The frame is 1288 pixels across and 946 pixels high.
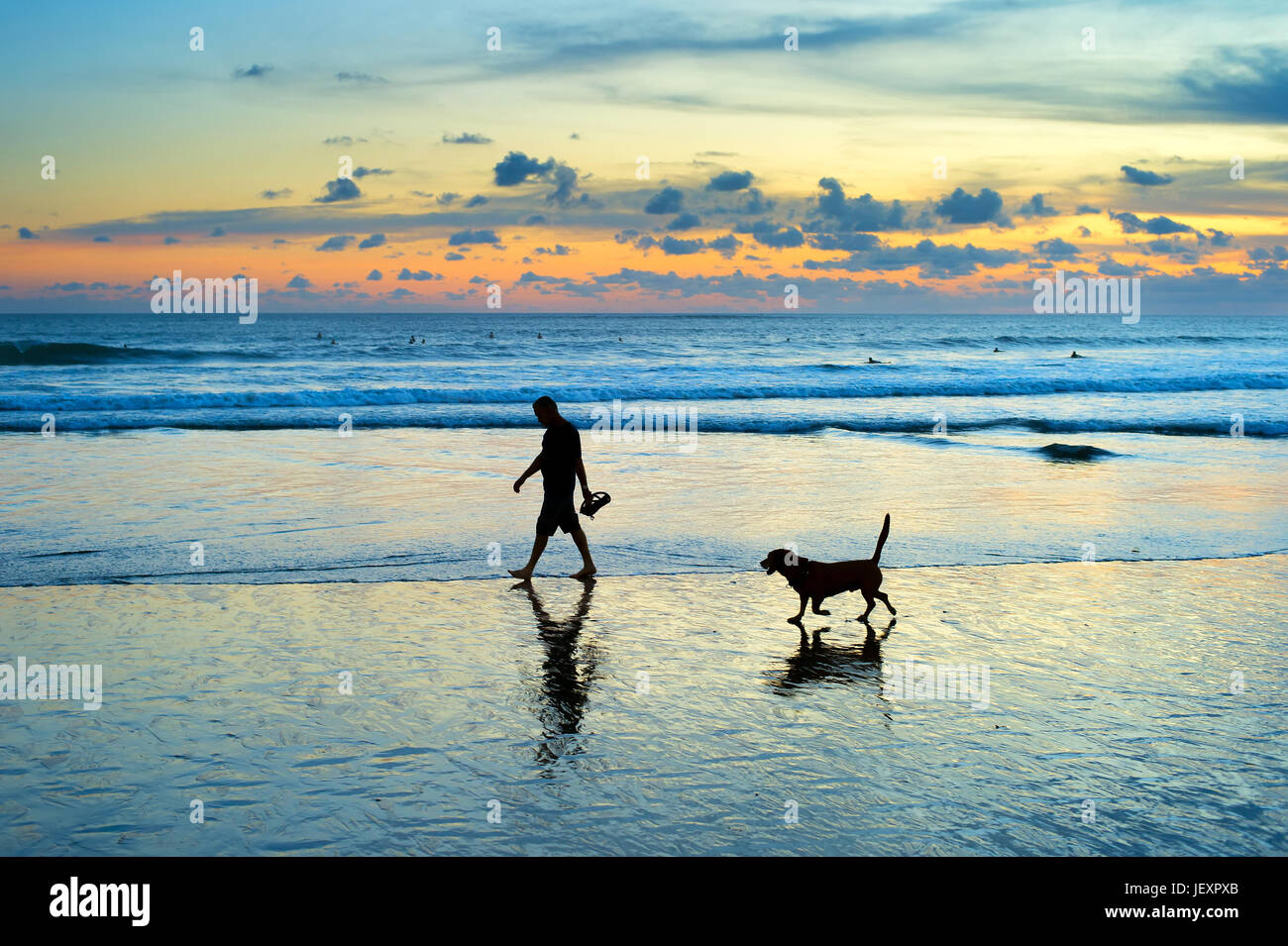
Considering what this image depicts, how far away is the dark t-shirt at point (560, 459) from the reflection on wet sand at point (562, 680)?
161 cm

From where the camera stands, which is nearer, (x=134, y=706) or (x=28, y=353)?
(x=134, y=706)

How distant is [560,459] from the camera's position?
33.2 feet

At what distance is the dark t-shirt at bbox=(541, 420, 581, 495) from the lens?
1007cm

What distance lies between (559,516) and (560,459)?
0.60m

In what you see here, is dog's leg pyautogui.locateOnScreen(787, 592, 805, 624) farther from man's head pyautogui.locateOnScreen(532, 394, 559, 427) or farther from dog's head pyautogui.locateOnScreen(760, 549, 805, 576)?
man's head pyautogui.locateOnScreen(532, 394, 559, 427)

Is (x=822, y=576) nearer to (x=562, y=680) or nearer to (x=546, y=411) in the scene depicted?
(x=562, y=680)

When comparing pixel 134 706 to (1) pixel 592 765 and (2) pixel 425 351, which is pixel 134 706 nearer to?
(1) pixel 592 765

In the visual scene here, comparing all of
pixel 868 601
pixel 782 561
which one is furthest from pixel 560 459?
pixel 868 601

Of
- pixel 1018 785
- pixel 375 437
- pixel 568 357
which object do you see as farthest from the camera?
pixel 568 357

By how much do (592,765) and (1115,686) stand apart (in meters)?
3.57

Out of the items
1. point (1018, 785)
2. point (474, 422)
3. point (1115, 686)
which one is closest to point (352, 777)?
point (1018, 785)

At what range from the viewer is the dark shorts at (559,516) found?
998 centimetres

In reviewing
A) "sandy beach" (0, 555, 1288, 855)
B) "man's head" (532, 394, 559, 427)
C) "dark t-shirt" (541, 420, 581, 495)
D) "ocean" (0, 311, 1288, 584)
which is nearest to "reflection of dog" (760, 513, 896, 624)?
"sandy beach" (0, 555, 1288, 855)
